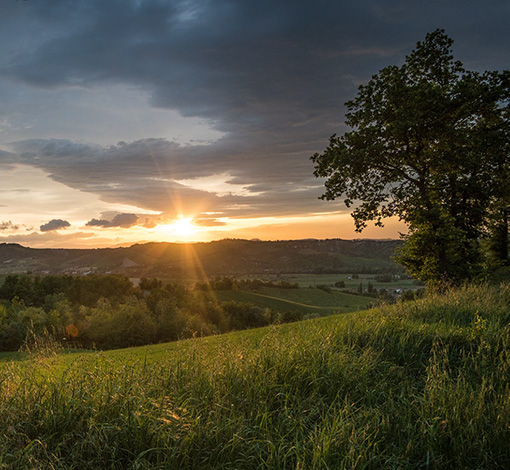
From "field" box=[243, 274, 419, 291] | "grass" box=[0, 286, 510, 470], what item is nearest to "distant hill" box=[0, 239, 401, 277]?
"field" box=[243, 274, 419, 291]

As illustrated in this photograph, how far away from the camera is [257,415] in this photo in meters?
5.27

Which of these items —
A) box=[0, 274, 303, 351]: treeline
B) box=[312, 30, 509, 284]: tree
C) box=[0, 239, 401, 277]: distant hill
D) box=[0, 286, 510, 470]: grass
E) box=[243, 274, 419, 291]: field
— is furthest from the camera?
box=[0, 239, 401, 277]: distant hill

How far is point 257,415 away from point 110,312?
218ft

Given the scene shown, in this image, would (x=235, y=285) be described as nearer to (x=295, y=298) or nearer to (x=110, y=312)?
(x=295, y=298)

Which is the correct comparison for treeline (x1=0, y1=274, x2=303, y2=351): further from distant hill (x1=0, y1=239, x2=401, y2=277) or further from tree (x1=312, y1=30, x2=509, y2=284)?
distant hill (x1=0, y1=239, x2=401, y2=277)

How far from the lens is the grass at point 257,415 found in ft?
14.7

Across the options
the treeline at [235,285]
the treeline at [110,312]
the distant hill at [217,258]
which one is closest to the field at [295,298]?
the treeline at [235,285]

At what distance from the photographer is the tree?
70.2 feet

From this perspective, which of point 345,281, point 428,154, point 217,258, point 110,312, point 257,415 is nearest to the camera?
point 257,415

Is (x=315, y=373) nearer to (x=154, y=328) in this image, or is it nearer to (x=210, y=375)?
(x=210, y=375)

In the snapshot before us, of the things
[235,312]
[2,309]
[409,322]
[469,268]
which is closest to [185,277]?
[235,312]

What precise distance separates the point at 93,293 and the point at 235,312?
100 ft

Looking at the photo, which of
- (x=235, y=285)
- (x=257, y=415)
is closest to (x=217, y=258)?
(x=235, y=285)

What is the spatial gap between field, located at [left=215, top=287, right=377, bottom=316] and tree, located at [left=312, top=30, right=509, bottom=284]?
71.1 m
